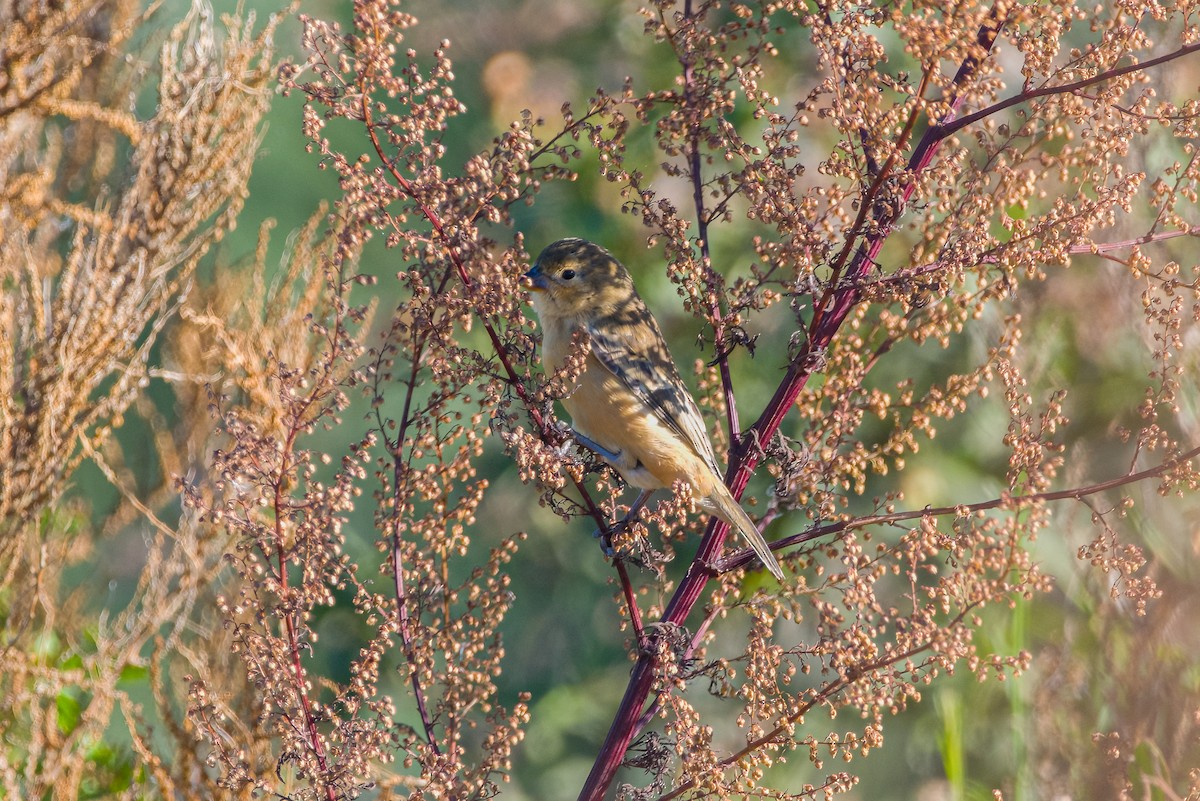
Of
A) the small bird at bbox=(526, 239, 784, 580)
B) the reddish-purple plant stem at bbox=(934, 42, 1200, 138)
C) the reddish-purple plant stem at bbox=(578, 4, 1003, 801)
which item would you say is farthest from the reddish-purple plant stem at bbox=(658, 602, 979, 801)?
the small bird at bbox=(526, 239, 784, 580)

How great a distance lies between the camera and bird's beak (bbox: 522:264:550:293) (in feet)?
8.98

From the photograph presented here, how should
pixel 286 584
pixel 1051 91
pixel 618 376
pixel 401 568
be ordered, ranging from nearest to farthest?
pixel 1051 91, pixel 286 584, pixel 401 568, pixel 618 376

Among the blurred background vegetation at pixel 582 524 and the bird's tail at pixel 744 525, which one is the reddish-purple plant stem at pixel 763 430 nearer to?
the bird's tail at pixel 744 525

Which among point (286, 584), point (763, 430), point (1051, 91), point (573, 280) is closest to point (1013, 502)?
point (763, 430)

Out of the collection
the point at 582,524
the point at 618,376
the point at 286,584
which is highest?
the point at 582,524

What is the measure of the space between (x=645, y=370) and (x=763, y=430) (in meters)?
1.15

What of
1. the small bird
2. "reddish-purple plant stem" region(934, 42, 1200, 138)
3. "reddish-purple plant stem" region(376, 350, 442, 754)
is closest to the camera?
"reddish-purple plant stem" region(934, 42, 1200, 138)

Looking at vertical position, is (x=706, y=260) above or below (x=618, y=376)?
below

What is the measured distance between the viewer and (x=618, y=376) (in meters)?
2.69

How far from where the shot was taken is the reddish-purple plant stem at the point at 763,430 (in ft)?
5.02

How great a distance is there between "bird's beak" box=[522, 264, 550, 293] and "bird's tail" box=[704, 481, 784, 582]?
40.4 inches

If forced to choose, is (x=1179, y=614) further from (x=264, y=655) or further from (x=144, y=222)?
(x=144, y=222)

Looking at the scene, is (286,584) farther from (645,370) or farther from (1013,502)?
(645,370)

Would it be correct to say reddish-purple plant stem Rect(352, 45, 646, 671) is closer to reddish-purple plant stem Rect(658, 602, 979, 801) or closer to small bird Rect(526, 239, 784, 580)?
reddish-purple plant stem Rect(658, 602, 979, 801)
